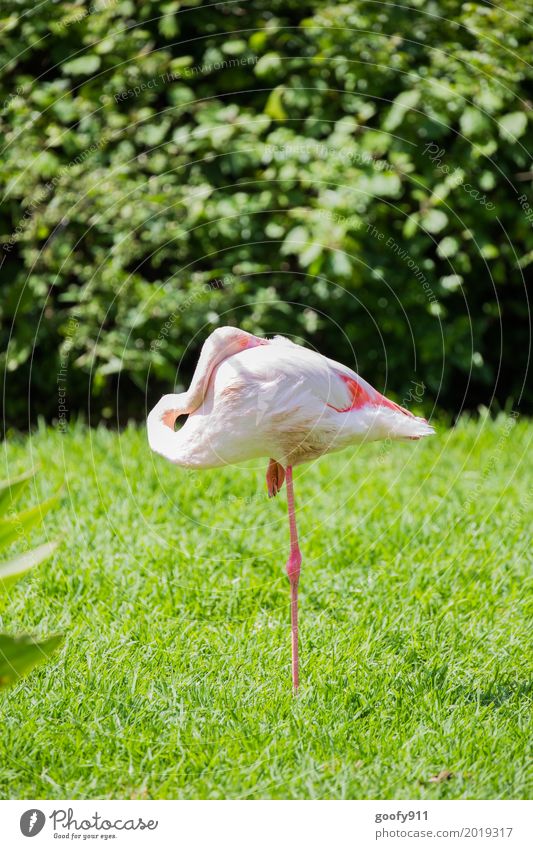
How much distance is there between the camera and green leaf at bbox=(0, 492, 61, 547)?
A: 6.44 ft

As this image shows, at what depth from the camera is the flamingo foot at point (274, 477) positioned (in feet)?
9.88

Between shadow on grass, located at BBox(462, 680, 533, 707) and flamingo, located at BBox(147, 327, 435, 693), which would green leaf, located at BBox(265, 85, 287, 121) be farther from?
shadow on grass, located at BBox(462, 680, 533, 707)

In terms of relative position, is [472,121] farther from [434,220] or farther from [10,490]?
[10,490]

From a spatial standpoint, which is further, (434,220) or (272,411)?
(434,220)

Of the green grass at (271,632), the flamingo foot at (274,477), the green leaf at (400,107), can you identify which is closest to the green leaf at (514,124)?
the green leaf at (400,107)

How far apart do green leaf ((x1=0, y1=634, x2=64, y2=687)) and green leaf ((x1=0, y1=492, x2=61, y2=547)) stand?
23 cm

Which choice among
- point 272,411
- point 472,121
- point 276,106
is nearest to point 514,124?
point 472,121

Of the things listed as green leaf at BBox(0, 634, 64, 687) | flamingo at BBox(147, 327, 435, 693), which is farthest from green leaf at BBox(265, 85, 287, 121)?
green leaf at BBox(0, 634, 64, 687)

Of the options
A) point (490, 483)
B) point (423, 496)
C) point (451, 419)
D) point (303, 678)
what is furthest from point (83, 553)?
point (451, 419)

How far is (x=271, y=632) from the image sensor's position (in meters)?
2.97

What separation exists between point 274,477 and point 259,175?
263 cm

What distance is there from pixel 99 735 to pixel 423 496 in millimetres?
2198

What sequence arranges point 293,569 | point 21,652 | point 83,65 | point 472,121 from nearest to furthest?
1. point 21,652
2. point 293,569
3. point 472,121
4. point 83,65
